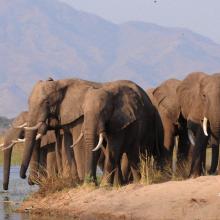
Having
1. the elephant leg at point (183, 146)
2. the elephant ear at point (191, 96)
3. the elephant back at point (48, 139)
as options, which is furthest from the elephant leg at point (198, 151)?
the elephant back at point (48, 139)

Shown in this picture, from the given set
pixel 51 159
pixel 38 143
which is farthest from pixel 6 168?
pixel 51 159

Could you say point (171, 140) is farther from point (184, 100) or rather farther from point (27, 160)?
point (27, 160)

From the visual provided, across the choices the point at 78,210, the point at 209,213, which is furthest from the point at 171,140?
the point at 209,213

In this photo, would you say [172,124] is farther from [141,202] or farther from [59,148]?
[141,202]

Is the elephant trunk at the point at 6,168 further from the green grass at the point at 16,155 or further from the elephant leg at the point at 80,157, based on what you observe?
the green grass at the point at 16,155

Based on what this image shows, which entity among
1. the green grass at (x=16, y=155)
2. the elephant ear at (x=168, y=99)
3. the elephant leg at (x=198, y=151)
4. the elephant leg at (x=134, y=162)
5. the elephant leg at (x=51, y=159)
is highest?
the elephant ear at (x=168, y=99)

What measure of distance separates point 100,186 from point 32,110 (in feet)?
9.72

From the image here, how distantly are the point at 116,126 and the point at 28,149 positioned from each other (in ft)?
7.80

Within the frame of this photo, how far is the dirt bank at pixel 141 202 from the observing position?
55.5 feet

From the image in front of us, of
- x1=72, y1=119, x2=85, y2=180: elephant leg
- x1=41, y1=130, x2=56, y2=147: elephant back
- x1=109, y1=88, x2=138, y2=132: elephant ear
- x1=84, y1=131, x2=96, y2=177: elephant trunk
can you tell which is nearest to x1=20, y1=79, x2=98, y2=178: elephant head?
x1=72, y1=119, x2=85, y2=180: elephant leg

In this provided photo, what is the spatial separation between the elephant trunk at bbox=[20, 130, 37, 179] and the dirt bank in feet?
4.75

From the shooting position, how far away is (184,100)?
22.8 meters

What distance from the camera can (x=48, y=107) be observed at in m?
22.2

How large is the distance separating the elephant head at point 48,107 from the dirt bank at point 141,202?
77.0 inches
